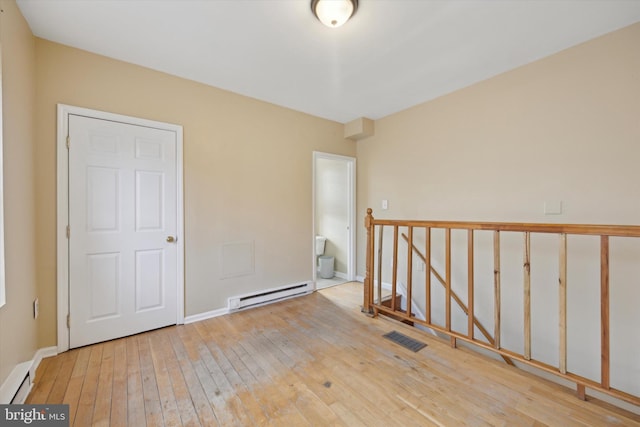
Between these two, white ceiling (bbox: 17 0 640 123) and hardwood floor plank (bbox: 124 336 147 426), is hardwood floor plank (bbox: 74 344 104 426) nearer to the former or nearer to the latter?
hardwood floor plank (bbox: 124 336 147 426)

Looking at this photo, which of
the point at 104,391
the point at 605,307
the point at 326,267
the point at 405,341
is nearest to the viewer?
the point at 605,307

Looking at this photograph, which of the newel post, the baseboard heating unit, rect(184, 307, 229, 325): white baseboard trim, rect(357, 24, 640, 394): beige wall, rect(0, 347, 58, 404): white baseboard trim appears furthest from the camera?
the baseboard heating unit

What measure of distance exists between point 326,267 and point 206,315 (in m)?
2.19

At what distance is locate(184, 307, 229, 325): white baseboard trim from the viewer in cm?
264

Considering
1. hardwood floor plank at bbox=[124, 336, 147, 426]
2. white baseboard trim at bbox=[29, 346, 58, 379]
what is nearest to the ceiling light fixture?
hardwood floor plank at bbox=[124, 336, 147, 426]

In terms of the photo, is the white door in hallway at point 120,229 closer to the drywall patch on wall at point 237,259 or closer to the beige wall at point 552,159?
the drywall patch on wall at point 237,259

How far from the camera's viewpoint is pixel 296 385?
1.70m

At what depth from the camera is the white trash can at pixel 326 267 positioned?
4477 mm

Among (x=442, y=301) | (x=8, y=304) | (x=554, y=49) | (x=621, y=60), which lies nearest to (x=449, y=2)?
(x=554, y=49)

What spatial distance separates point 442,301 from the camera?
125 inches

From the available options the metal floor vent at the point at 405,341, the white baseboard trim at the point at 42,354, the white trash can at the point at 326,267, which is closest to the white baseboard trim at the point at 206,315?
the white baseboard trim at the point at 42,354

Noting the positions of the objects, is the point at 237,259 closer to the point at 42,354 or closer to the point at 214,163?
the point at 214,163

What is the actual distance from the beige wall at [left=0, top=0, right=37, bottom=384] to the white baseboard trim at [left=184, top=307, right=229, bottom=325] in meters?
1.07

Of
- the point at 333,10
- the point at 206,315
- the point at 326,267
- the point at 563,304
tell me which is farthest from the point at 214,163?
the point at 563,304
